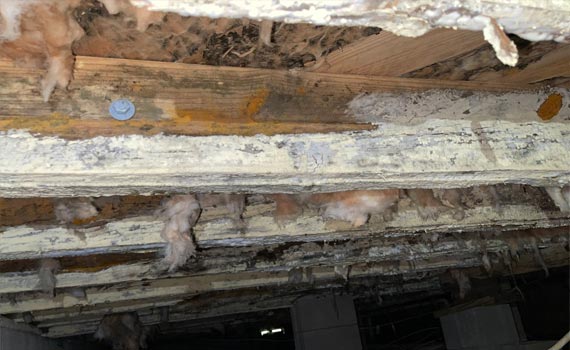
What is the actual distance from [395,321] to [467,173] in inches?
312

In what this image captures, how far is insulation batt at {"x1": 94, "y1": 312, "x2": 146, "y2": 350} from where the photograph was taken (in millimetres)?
5262

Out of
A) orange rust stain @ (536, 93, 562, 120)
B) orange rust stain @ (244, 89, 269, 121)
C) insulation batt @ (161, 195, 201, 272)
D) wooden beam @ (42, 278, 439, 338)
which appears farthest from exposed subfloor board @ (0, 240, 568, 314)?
orange rust stain @ (244, 89, 269, 121)

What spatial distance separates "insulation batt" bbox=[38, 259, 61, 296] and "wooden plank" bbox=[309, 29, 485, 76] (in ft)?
6.35

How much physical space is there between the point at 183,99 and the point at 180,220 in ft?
2.72

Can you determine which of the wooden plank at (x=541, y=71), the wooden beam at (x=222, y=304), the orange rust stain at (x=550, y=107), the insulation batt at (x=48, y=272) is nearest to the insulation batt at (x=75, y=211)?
the insulation batt at (x=48, y=272)

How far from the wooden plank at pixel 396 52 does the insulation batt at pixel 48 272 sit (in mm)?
1936

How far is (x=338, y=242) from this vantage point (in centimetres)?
284

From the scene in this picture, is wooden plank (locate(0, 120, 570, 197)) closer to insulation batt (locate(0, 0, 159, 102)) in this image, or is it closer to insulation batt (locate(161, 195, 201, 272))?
insulation batt (locate(0, 0, 159, 102))

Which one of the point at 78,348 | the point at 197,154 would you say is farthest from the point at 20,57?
the point at 78,348

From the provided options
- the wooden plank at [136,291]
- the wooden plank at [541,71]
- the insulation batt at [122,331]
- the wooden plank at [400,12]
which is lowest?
the insulation batt at [122,331]

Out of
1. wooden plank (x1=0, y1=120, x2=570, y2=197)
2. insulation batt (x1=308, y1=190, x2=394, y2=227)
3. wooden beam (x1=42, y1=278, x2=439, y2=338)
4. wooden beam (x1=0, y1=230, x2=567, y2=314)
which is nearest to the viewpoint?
wooden plank (x1=0, y1=120, x2=570, y2=197)

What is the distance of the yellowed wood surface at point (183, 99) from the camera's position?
1056mm

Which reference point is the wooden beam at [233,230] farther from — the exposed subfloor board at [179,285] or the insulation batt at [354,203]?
the exposed subfloor board at [179,285]

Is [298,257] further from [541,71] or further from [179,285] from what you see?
[541,71]
